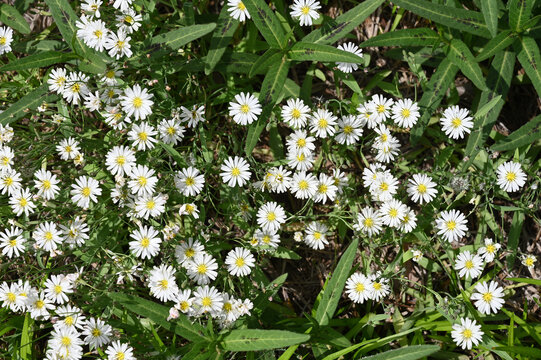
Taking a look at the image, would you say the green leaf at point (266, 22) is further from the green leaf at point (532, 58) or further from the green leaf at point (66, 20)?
the green leaf at point (532, 58)

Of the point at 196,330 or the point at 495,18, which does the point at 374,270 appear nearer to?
the point at 196,330

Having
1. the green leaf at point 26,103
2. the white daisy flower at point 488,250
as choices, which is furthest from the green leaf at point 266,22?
the white daisy flower at point 488,250

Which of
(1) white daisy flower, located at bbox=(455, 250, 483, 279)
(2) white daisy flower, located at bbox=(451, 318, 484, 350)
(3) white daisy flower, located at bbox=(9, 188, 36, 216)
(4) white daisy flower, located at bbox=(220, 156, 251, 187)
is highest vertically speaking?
(4) white daisy flower, located at bbox=(220, 156, 251, 187)

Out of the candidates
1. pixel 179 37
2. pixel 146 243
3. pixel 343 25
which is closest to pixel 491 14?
pixel 343 25

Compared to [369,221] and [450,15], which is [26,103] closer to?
[369,221]

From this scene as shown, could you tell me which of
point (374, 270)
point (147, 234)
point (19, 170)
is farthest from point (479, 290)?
point (19, 170)

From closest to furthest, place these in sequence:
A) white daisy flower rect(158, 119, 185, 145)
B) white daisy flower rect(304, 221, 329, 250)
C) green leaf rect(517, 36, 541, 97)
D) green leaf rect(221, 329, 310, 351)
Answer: green leaf rect(221, 329, 310, 351) → green leaf rect(517, 36, 541, 97) → white daisy flower rect(158, 119, 185, 145) → white daisy flower rect(304, 221, 329, 250)

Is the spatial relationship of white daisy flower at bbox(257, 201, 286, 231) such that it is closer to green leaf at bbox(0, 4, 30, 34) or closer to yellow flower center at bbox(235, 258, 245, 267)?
yellow flower center at bbox(235, 258, 245, 267)

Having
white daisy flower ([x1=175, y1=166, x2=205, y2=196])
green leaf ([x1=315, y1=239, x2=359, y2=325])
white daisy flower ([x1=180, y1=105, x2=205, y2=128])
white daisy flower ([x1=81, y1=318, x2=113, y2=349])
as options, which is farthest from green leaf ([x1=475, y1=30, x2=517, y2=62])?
white daisy flower ([x1=81, y1=318, x2=113, y2=349])
